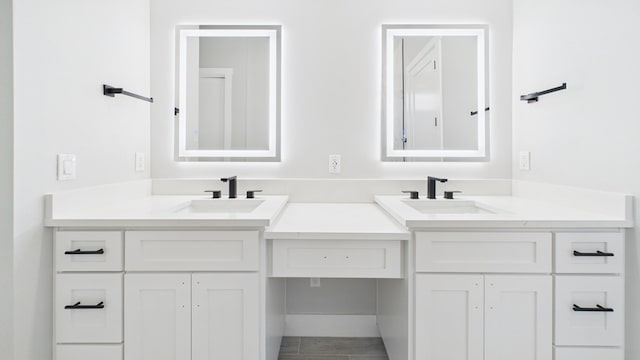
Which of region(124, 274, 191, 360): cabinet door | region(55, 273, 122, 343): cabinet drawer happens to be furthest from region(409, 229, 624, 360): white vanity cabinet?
region(55, 273, 122, 343): cabinet drawer

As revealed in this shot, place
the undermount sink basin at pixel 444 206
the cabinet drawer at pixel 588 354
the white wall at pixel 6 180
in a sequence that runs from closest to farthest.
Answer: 1. the white wall at pixel 6 180
2. the cabinet drawer at pixel 588 354
3. the undermount sink basin at pixel 444 206

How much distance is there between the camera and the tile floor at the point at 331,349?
5.90 feet

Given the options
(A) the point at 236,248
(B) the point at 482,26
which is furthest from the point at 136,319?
(B) the point at 482,26

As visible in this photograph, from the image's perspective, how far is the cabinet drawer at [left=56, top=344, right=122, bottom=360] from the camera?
1.25 m

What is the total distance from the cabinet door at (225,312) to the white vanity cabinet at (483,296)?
56 cm

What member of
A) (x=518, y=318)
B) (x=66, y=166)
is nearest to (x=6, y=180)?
(x=66, y=166)

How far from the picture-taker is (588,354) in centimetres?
122

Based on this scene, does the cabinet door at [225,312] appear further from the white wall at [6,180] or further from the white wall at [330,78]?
the white wall at [330,78]

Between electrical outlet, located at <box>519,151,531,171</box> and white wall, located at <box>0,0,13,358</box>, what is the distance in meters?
2.08

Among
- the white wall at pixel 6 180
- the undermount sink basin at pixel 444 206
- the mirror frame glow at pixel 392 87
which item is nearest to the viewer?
the white wall at pixel 6 180

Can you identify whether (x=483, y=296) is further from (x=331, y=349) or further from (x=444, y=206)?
(x=331, y=349)

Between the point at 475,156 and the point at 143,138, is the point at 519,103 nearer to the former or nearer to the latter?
the point at 475,156

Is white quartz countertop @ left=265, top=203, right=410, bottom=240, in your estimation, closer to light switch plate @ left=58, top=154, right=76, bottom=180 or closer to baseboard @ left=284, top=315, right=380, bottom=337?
baseboard @ left=284, top=315, right=380, bottom=337

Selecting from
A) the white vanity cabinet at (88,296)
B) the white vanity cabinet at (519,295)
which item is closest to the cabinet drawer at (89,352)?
the white vanity cabinet at (88,296)
